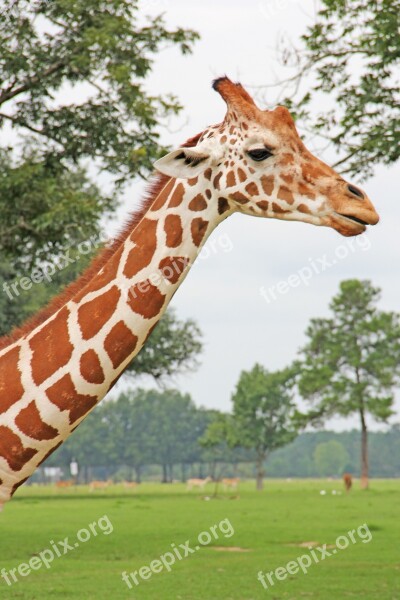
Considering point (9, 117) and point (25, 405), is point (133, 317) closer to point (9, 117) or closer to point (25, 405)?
point (25, 405)

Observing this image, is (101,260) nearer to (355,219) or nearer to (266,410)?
(355,219)

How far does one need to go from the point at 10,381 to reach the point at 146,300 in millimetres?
864

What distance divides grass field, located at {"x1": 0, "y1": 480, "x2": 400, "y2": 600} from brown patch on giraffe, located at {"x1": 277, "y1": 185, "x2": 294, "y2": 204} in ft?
32.4

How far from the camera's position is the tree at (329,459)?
17950cm

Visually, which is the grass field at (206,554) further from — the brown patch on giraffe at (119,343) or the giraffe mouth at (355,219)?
the giraffe mouth at (355,219)

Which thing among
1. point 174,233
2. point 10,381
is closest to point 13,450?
point 10,381

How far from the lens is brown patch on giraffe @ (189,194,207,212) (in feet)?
18.3

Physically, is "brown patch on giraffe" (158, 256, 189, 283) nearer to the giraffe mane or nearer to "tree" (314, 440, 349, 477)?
the giraffe mane

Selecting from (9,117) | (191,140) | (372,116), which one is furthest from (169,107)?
(191,140)

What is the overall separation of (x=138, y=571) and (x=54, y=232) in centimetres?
610

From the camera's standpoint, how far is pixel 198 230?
557 cm

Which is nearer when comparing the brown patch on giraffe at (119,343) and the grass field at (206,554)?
the brown patch on giraffe at (119,343)

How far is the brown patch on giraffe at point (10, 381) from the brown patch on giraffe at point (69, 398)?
19 centimetres

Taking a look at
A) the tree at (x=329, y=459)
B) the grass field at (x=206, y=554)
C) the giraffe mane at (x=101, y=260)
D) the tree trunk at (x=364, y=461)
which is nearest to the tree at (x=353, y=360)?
the tree trunk at (x=364, y=461)
